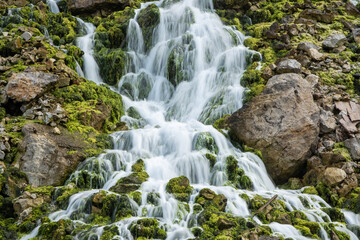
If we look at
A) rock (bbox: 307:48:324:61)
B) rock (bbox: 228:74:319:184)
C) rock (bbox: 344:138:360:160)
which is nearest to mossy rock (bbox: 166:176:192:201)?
rock (bbox: 228:74:319:184)

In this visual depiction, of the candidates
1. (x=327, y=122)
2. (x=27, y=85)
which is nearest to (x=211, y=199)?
(x=327, y=122)

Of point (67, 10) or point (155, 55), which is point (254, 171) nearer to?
point (155, 55)

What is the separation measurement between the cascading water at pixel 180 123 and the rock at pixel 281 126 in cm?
59

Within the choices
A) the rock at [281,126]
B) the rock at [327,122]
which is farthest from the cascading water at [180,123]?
the rock at [327,122]

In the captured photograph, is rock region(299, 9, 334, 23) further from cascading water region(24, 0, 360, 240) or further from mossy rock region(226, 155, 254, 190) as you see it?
mossy rock region(226, 155, 254, 190)

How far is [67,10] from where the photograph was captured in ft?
65.2

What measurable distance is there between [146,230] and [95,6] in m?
15.6

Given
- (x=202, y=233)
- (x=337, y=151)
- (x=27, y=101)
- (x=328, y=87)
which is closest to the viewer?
(x=202, y=233)

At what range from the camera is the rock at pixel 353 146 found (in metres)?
10.9

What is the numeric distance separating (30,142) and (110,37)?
8848 mm

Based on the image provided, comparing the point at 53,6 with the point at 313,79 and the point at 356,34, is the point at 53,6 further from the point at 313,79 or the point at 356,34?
the point at 356,34

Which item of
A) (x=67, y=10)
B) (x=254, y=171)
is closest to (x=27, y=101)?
(x=254, y=171)

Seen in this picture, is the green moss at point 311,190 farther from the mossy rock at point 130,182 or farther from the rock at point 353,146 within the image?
the mossy rock at point 130,182

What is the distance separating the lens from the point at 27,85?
1204cm
